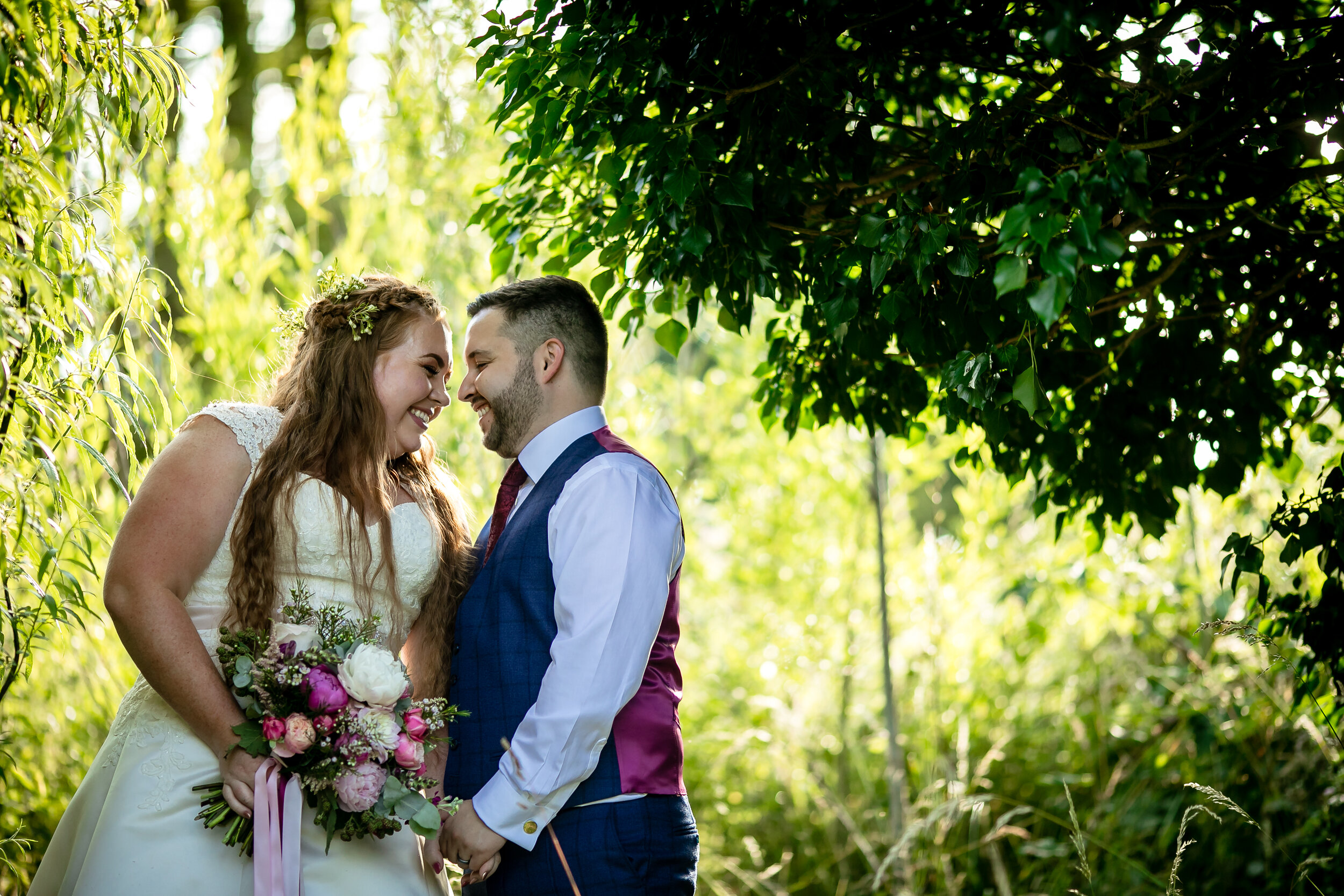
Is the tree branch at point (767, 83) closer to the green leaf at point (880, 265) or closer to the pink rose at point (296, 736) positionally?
the green leaf at point (880, 265)

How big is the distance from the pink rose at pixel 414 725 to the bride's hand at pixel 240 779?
0.29 m

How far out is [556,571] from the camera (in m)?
2.18

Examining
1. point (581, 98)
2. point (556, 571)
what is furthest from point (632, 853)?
point (581, 98)

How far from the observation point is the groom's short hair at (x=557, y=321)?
2531mm

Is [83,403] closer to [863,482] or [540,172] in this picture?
[540,172]

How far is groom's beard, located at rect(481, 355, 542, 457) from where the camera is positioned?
249cm

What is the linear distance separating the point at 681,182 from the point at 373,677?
3.67 ft

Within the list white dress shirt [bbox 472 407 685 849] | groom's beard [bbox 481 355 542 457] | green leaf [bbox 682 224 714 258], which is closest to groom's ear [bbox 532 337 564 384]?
groom's beard [bbox 481 355 542 457]

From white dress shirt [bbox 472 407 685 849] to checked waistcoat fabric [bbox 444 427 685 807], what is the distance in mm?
52

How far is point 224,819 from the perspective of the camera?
6.27ft

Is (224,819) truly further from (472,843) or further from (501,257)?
(501,257)

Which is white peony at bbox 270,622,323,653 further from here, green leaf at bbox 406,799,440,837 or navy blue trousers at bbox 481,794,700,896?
navy blue trousers at bbox 481,794,700,896

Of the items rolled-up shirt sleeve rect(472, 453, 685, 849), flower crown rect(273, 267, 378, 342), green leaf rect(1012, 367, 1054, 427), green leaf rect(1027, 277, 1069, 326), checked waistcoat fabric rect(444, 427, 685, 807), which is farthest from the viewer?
flower crown rect(273, 267, 378, 342)

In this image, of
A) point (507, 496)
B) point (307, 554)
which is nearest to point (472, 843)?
point (307, 554)
